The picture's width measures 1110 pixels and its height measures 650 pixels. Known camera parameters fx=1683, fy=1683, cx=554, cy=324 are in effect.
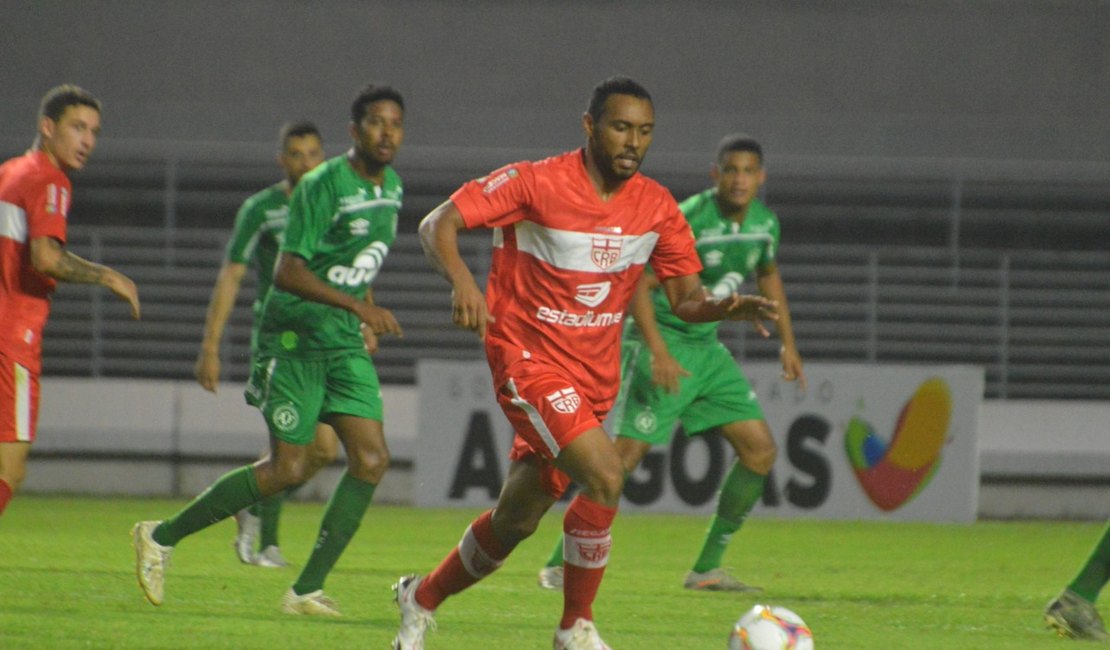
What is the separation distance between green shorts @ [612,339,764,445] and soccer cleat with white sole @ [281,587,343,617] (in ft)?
7.19

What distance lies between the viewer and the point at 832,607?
25.9 ft

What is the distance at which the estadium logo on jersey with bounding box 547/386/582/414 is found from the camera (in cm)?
561

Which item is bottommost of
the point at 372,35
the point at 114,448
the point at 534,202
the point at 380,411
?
the point at 114,448

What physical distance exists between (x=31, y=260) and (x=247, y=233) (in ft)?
8.85

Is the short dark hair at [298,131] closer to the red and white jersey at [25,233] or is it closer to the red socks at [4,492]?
the red and white jersey at [25,233]

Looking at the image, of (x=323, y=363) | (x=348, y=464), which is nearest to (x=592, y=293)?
(x=348, y=464)

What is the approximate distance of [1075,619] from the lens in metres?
6.79

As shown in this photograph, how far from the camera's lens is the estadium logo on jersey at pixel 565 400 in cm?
561

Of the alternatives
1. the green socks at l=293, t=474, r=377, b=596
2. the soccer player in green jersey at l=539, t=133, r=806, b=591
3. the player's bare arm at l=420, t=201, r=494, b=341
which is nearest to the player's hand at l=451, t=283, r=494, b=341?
the player's bare arm at l=420, t=201, r=494, b=341

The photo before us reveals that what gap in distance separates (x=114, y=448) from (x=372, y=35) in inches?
245

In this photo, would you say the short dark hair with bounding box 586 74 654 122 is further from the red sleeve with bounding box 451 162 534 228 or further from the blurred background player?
the blurred background player

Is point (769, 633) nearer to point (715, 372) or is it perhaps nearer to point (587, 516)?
point (587, 516)

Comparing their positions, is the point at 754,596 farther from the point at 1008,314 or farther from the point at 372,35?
the point at 372,35

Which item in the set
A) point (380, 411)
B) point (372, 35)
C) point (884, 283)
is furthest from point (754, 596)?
point (372, 35)
